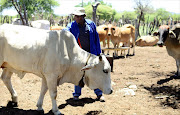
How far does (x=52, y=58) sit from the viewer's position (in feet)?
11.6

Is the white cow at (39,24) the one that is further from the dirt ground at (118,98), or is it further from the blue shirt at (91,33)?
the blue shirt at (91,33)

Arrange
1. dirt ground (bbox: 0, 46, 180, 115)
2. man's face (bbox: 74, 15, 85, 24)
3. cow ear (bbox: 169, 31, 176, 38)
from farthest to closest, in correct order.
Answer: cow ear (bbox: 169, 31, 176, 38) < man's face (bbox: 74, 15, 85, 24) < dirt ground (bbox: 0, 46, 180, 115)


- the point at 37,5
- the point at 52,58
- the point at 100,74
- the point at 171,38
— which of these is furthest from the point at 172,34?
the point at 37,5

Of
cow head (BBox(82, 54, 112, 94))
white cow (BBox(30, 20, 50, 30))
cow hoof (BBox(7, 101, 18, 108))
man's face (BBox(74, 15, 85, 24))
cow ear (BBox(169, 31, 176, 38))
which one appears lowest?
cow hoof (BBox(7, 101, 18, 108))

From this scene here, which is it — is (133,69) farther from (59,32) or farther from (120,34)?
(59,32)

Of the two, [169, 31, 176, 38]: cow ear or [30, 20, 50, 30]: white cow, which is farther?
[30, 20, 50, 30]: white cow

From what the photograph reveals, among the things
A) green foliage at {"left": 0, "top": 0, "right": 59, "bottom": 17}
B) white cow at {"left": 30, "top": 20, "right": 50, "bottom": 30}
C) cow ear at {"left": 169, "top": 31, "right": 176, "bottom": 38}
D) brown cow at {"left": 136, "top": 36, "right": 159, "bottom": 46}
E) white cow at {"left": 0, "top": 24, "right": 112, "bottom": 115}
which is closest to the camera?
white cow at {"left": 0, "top": 24, "right": 112, "bottom": 115}

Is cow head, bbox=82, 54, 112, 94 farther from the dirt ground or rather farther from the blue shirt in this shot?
the blue shirt

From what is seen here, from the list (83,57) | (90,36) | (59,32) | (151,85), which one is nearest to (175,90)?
(151,85)

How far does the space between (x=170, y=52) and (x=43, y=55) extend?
478 centimetres

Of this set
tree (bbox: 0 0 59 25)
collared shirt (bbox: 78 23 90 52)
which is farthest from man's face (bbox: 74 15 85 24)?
tree (bbox: 0 0 59 25)

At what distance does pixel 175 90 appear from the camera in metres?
5.71

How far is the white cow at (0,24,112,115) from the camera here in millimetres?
3586

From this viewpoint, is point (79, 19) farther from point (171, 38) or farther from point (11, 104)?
point (171, 38)
